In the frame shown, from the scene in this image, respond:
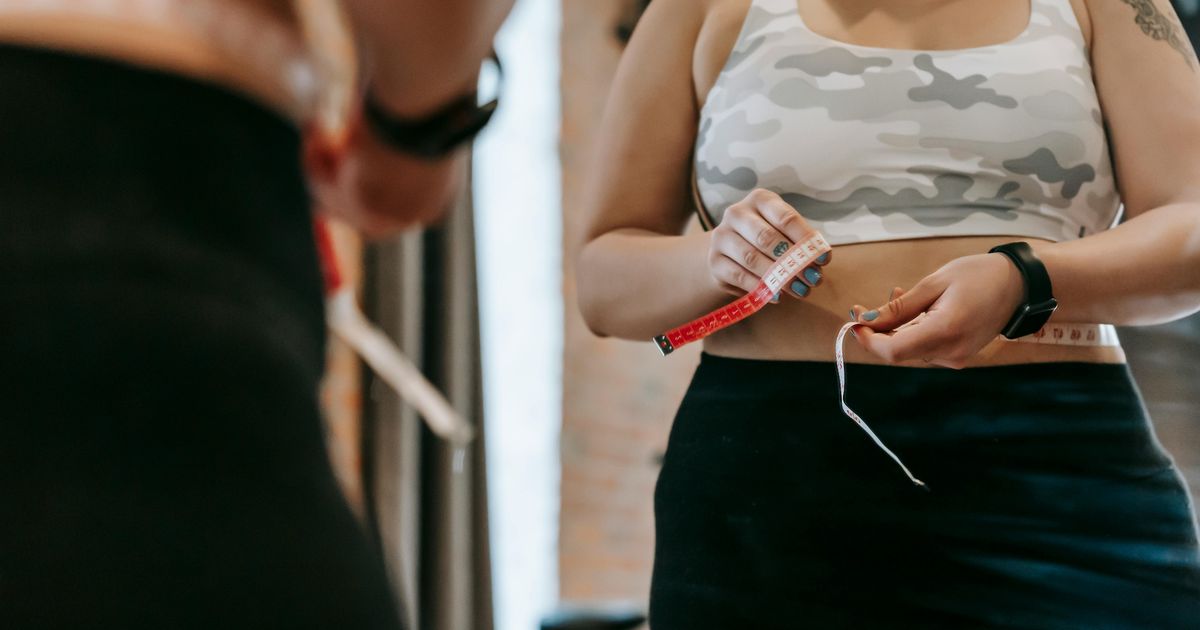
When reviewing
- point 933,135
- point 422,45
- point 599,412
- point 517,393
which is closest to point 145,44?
point 422,45

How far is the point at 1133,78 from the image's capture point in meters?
0.73

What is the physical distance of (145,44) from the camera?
0.43 metres

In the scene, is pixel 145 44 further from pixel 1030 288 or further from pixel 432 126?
pixel 1030 288

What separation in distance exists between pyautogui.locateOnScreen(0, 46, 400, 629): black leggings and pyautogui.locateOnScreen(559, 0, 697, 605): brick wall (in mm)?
479

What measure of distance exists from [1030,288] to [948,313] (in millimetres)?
64

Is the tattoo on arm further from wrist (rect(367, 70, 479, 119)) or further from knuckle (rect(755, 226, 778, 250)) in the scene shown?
wrist (rect(367, 70, 479, 119))

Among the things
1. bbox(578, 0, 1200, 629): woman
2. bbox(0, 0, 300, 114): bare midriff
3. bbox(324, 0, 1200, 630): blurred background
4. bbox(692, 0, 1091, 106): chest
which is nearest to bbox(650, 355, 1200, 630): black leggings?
bbox(578, 0, 1200, 629): woman

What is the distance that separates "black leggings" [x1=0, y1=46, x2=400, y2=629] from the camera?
0.38 metres

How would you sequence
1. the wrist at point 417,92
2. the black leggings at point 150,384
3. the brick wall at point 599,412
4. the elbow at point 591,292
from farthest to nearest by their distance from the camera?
the brick wall at point 599,412
the elbow at point 591,292
the wrist at point 417,92
the black leggings at point 150,384

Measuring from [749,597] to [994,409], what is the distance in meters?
0.22

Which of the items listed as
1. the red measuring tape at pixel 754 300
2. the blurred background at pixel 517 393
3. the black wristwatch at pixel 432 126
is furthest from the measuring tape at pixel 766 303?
the blurred background at pixel 517 393

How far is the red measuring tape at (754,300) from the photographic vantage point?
0.67m

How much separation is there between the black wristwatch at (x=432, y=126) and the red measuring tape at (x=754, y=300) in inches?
8.7

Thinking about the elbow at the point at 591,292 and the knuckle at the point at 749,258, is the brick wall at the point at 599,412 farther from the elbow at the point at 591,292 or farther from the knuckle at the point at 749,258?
the knuckle at the point at 749,258
